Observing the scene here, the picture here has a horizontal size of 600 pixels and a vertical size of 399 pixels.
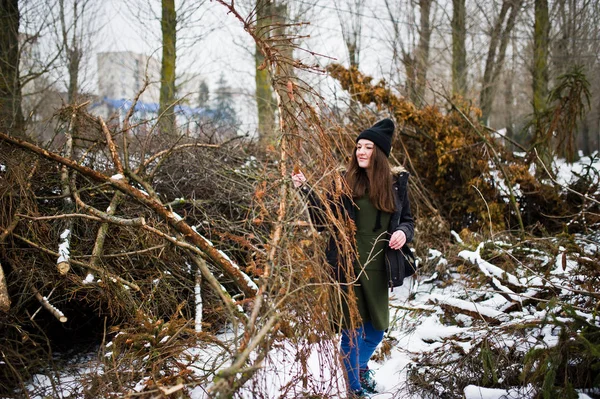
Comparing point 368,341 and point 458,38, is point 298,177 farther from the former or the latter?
point 458,38

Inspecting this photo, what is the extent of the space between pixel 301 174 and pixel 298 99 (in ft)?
1.53

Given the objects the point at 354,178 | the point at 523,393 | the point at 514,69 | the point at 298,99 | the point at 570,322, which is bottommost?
the point at 523,393

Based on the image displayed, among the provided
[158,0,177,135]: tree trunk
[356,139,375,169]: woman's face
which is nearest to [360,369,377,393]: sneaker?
[356,139,375,169]: woman's face

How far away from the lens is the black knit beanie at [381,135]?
9.77 ft

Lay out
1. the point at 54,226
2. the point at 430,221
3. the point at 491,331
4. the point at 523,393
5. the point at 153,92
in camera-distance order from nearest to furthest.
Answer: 1. the point at 523,393
2. the point at 491,331
3. the point at 54,226
4. the point at 430,221
5. the point at 153,92

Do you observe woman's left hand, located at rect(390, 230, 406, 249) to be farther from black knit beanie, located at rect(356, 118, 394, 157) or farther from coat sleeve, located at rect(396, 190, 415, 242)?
black knit beanie, located at rect(356, 118, 394, 157)

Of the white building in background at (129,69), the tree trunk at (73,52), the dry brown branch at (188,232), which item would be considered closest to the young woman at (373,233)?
the dry brown branch at (188,232)

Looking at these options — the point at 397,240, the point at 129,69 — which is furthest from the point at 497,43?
the point at 397,240

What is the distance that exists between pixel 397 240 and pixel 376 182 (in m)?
0.42

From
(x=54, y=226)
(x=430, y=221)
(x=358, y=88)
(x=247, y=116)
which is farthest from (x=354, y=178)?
(x=247, y=116)

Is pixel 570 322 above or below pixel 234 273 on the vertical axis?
below

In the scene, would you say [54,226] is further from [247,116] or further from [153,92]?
[247,116]

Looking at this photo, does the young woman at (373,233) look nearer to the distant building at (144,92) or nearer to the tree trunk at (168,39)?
the distant building at (144,92)

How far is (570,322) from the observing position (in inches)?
101
